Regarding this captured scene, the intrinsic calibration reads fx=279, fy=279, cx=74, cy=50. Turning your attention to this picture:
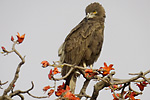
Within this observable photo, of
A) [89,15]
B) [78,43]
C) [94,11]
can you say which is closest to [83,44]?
[78,43]

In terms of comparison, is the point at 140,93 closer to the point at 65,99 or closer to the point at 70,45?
the point at 65,99

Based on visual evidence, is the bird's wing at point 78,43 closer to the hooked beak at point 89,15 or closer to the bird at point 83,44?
the bird at point 83,44

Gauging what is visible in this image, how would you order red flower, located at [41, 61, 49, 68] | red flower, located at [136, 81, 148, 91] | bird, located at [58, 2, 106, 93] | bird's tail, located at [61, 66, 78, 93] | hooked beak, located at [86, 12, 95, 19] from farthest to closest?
1. hooked beak, located at [86, 12, 95, 19]
2. bird, located at [58, 2, 106, 93]
3. bird's tail, located at [61, 66, 78, 93]
4. red flower, located at [136, 81, 148, 91]
5. red flower, located at [41, 61, 49, 68]

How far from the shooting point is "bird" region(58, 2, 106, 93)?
7.07 m

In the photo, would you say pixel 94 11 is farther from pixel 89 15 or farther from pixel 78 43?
pixel 78 43

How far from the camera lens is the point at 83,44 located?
714 centimetres

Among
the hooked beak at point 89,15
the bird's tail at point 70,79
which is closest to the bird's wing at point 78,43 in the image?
the hooked beak at point 89,15

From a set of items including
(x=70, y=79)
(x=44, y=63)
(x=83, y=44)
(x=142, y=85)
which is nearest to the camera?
(x=44, y=63)

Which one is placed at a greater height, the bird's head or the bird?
the bird's head

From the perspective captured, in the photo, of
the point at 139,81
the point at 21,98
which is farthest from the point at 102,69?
the point at 21,98

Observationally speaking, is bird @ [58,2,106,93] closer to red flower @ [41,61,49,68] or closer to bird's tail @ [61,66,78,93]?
bird's tail @ [61,66,78,93]

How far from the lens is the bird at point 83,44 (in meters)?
7.07

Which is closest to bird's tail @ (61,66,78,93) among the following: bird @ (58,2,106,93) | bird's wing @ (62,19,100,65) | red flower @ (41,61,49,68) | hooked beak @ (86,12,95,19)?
bird @ (58,2,106,93)

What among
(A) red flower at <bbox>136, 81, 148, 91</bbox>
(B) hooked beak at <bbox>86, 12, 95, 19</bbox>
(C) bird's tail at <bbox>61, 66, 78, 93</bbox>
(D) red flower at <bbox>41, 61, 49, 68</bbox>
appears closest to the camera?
(D) red flower at <bbox>41, 61, 49, 68</bbox>
